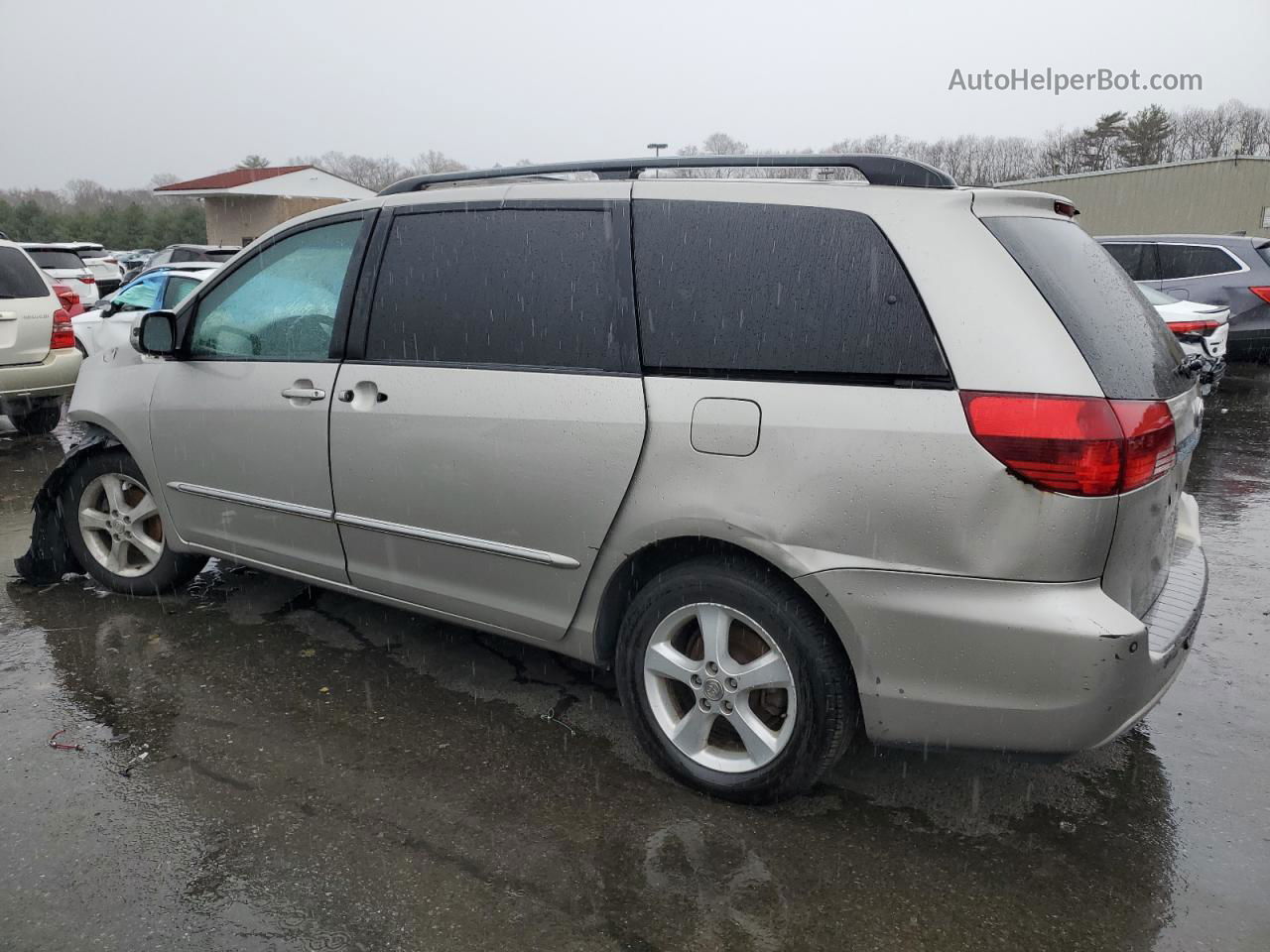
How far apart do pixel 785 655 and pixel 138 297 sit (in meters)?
10.6

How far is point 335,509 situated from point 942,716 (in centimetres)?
220

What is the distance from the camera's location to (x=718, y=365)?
8.77 ft

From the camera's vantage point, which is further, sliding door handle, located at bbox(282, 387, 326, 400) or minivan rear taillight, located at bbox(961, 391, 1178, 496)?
sliding door handle, located at bbox(282, 387, 326, 400)

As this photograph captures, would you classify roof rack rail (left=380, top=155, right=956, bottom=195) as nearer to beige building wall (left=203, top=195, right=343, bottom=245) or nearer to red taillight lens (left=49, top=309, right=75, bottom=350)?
red taillight lens (left=49, top=309, right=75, bottom=350)

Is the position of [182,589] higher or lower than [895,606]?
Result: lower

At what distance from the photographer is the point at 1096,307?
2516mm

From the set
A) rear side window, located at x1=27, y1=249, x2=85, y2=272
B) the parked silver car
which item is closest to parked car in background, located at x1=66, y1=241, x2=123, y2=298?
rear side window, located at x1=27, y1=249, x2=85, y2=272

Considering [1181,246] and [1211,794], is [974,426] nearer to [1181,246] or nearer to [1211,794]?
[1211,794]

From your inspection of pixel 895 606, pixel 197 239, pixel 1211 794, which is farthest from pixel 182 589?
pixel 197 239

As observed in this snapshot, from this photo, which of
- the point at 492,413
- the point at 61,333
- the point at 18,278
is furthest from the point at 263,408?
the point at 18,278

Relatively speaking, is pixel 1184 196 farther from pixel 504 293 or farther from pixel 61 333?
pixel 504 293

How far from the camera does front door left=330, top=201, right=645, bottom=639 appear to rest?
113 inches

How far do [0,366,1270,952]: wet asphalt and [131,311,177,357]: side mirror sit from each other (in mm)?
1196

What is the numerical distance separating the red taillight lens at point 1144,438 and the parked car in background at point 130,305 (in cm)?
959
